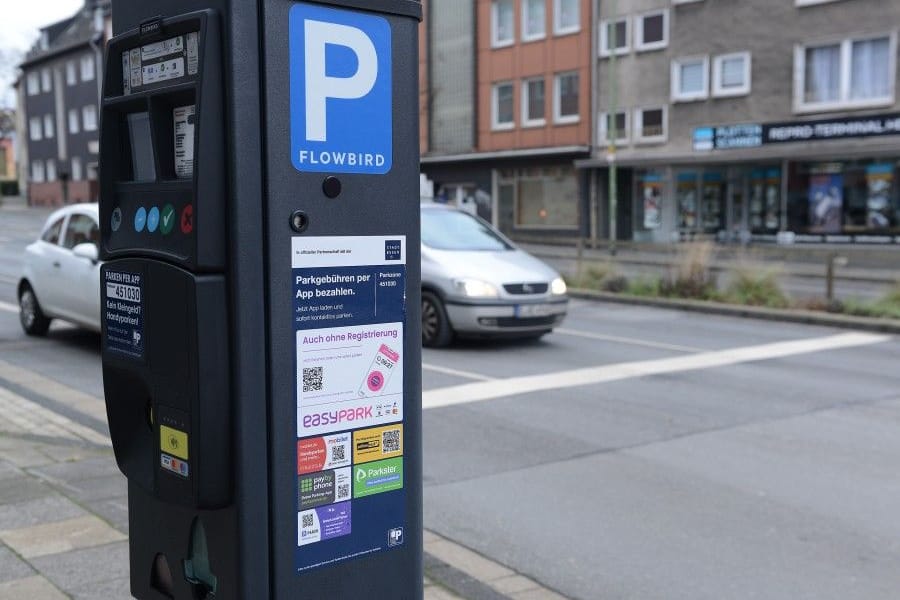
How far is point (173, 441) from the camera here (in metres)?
2.71

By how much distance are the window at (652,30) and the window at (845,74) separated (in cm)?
528

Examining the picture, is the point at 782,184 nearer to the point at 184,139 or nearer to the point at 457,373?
the point at 457,373

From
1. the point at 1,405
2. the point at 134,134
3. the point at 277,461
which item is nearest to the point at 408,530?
the point at 277,461

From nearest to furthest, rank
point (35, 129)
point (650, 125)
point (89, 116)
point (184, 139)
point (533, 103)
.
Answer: point (184, 139) < point (650, 125) < point (533, 103) < point (89, 116) < point (35, 129)

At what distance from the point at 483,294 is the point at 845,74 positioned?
22.4m

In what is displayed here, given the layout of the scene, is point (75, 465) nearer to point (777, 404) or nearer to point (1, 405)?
point (1, 405)

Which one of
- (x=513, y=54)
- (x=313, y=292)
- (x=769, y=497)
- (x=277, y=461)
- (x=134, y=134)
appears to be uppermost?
(x=513, y=54)

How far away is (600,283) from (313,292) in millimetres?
16534

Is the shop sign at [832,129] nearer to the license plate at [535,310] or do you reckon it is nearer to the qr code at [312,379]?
the license plate at [535,310]

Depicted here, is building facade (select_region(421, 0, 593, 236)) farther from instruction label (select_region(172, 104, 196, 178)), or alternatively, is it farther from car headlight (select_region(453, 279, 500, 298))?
instruction label (select_region(172, 104, 196, 178))

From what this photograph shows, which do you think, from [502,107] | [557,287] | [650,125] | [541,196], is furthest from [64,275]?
[502,107]

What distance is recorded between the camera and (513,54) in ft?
133

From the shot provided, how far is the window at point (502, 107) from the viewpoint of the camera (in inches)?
1613

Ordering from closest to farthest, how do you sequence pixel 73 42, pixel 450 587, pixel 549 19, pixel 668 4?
pixel 450 587 → pixel 668 4 → pixel 549 19 → pixel 73 42
